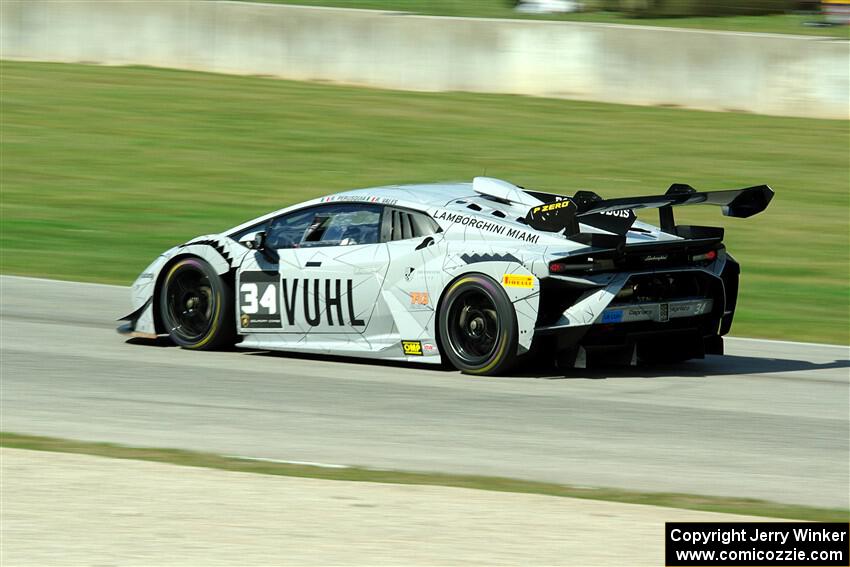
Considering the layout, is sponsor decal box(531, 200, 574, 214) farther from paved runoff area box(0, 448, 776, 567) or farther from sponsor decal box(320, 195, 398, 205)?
paved runoff area box(0, 448, 776, 567)

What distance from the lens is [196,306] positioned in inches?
459

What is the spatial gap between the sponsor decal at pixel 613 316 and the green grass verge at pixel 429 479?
2.55 meters

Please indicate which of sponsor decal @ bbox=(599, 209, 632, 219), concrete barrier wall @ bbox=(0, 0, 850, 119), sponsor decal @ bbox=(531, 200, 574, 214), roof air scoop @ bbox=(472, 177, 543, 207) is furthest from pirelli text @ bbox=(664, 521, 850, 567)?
concrete barrier wall @ bbox=(0, 0, 850, 119)

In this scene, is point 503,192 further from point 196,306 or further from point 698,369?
point 196,306

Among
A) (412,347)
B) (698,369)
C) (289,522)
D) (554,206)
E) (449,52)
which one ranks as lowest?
(289,522)

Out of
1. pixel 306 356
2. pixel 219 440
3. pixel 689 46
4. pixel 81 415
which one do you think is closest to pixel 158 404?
pixel 81 415

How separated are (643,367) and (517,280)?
68.6 inches

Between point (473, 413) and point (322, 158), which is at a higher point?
point (322, 158)

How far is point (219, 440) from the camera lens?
8.63 m

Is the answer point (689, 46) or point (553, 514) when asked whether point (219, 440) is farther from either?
point (689, 46)

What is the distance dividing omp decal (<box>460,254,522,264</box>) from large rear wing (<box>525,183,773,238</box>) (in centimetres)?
32

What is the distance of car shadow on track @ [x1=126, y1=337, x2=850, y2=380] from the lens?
10.8 m

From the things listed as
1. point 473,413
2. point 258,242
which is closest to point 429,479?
point 473,413

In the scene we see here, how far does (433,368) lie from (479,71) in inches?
581
